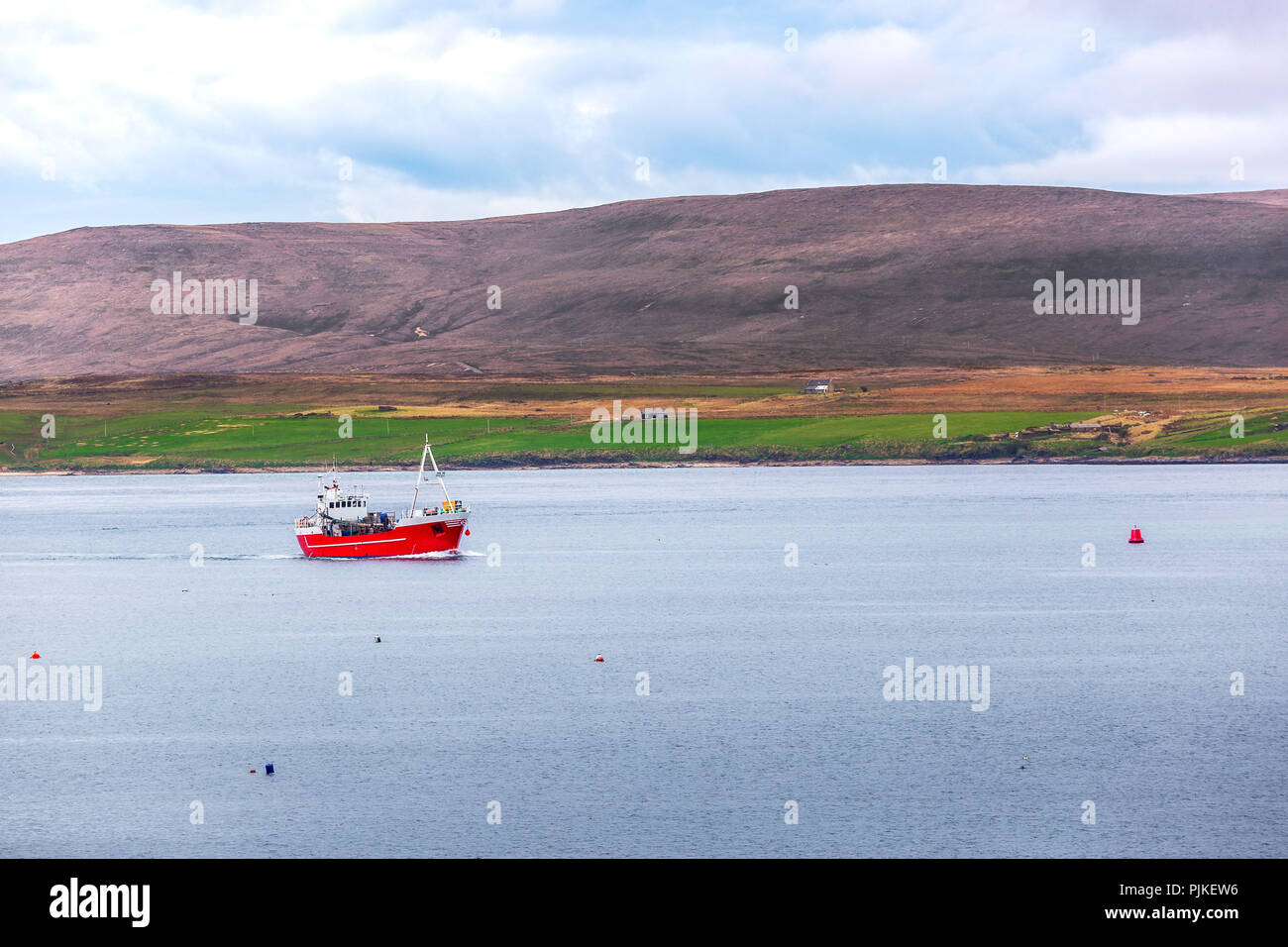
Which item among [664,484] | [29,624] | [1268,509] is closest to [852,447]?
[664,484]

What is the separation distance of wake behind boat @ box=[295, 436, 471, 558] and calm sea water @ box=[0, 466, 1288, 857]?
67.9 inches

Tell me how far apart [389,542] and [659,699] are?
54.7 m

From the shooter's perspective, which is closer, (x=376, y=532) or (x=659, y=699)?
(x=659, y=699)

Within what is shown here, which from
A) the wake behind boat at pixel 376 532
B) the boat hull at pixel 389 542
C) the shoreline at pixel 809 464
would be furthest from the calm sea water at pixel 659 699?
the shoreline at pixel 809 464

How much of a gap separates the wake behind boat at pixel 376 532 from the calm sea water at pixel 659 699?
172 centimetres

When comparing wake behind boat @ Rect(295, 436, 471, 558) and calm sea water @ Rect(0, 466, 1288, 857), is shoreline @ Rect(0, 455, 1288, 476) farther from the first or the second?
wake behind boat @ Rect(295, 436, 471, 558)

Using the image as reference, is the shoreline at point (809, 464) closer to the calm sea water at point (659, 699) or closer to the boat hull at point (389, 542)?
the calm sea water at point (659, 699)

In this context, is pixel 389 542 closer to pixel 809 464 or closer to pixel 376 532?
pixel 376 532

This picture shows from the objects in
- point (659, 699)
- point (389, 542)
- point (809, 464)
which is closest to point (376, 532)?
point (389, 542)

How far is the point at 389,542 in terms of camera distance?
102m

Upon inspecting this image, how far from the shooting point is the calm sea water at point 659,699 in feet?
116

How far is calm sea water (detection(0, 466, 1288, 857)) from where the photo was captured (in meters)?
35.4
